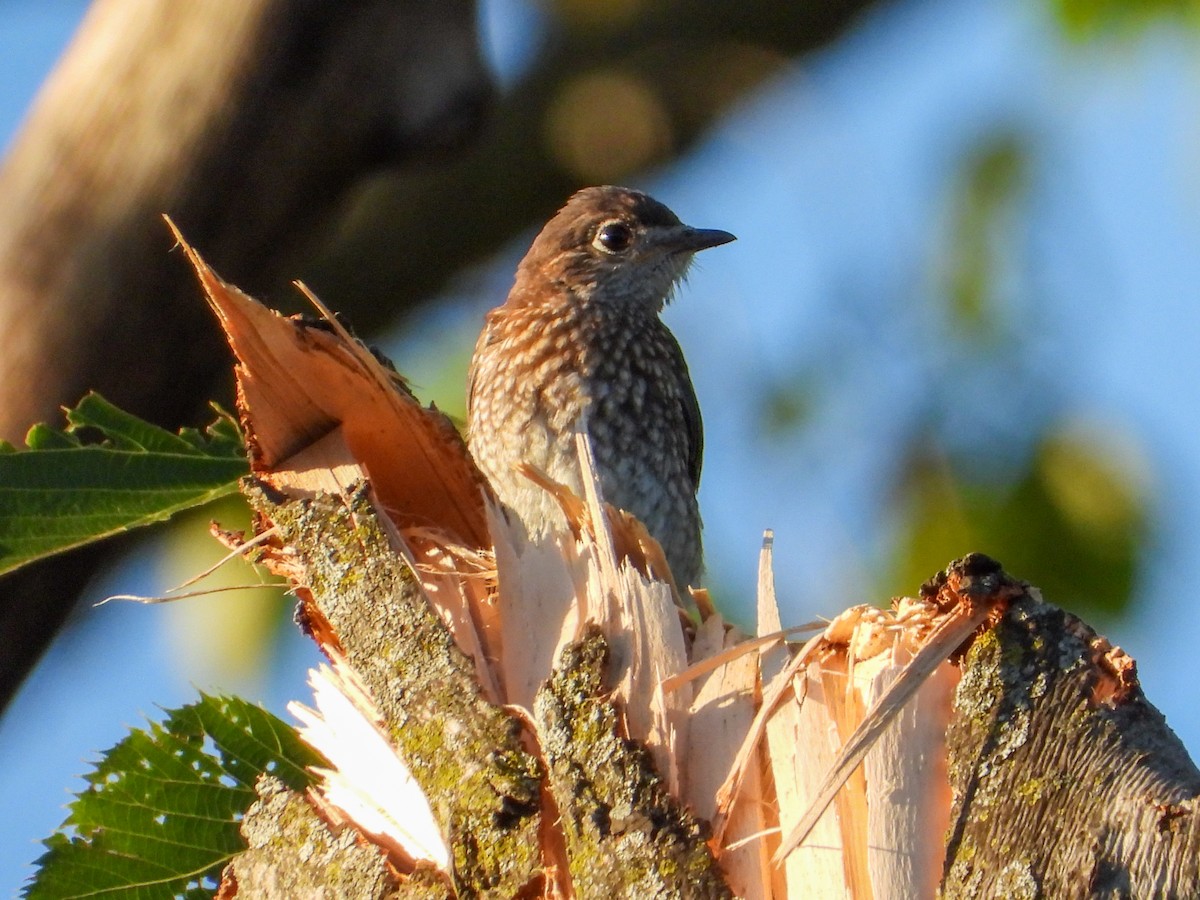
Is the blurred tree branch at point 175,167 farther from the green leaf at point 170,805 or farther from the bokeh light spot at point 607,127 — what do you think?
the green leaf at point 170,805

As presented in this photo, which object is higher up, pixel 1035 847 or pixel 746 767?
pixel 746 767

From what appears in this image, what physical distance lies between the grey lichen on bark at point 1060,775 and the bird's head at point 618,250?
3048mm

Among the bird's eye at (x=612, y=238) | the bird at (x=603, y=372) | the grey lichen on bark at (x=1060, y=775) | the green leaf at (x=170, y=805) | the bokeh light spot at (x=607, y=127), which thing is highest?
the bokeh light spot at (x=607, y=127)

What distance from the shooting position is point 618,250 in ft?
16.8

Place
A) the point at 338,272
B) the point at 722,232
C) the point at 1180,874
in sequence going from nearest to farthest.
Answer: the point at 1180,874 < the point at 722,232 < the point at 338,272

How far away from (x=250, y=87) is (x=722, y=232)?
1500 millimetres

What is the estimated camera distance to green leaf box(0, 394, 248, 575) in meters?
2.90

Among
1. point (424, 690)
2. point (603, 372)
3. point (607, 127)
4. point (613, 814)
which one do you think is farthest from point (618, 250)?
point (613, 814)

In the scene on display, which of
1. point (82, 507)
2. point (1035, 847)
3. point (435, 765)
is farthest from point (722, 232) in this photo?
point (1035, 847)

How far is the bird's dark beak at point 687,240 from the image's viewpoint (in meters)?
5.07

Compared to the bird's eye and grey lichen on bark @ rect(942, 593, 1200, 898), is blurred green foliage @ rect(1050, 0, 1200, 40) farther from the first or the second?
grey lichen on bark @ rect(942, 593, 1200, 898)

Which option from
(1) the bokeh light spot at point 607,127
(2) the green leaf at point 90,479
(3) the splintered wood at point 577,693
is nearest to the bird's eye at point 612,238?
(1) the bokeh light spot at point 607,127

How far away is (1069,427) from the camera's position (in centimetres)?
425

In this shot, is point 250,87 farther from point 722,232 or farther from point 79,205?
point 722,232
